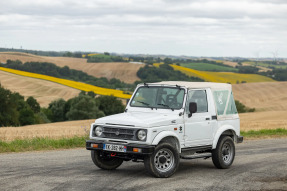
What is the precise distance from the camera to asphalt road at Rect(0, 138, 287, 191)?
9.30 meters

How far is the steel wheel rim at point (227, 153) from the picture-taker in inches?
473

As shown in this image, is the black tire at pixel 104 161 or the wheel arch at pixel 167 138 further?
the black tire at pixel 104 161

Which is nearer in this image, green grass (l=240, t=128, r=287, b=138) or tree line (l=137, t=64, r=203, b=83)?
green grass (l=240, t=128, r=287, b=138)

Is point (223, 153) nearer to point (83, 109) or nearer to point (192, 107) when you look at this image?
point (192, 107)

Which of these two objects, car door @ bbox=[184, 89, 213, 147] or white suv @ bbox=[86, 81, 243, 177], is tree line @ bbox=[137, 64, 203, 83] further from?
car door @ bbox=[184, 89, 213, 147]

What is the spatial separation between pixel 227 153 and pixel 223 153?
0.12 metres

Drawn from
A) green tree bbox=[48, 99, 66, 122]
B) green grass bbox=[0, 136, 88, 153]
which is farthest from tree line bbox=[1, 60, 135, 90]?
green grass bbox=[0, 136, 88, 153]

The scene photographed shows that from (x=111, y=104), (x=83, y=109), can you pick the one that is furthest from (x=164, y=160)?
(x=111, y=104)

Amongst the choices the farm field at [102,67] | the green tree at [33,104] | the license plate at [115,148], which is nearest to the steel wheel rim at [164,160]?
the license plate at [115,148]

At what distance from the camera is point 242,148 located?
645 inches

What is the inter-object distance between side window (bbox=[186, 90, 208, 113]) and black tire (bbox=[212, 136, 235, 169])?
933 millimetres

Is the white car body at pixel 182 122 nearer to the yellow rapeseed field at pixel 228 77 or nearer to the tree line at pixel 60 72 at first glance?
the tree line at pixel 60 72

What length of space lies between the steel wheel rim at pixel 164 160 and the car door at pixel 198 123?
2.37 ft

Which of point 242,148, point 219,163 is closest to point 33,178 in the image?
point 219,163
